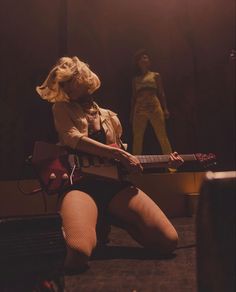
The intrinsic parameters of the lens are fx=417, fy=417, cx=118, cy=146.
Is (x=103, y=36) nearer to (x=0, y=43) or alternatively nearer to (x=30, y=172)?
(x=0, y=43)

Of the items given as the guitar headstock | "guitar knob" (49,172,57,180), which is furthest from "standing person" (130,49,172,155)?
"guitar knob" (49,172,57,180)

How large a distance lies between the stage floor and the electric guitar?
1.50 ft

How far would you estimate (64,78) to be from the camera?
8.00 ft

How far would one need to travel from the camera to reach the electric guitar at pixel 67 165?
7.68 ft

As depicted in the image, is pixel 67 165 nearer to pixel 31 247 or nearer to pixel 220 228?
pixel 31 247

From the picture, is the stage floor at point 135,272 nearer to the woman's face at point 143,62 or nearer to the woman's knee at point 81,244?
the woman's knee at point 81,244

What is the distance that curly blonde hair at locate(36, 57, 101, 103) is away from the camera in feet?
8.01

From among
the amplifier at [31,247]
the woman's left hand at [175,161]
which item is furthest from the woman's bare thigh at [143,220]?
the amplifier at [31,247]

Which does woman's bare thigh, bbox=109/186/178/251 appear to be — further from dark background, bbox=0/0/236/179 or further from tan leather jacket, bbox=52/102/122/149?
dark background, bbox=0/0/236/179

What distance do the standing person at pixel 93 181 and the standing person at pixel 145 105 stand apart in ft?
7.31

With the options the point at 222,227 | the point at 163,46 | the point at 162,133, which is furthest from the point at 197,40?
the point at 222,227

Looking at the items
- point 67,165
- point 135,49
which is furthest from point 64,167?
point 135,49

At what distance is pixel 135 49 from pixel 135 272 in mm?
3786

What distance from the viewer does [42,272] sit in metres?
1.35
